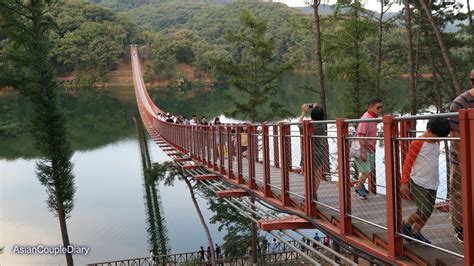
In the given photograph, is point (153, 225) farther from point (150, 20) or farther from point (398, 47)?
point (150, 20)

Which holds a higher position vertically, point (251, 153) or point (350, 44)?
point (350, 44)

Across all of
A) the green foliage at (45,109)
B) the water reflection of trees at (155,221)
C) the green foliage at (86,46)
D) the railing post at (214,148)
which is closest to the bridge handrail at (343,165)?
the railing post at (214,148)

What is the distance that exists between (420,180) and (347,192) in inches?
32.7

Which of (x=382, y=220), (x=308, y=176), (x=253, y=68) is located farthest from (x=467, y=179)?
(x=253, y=68)

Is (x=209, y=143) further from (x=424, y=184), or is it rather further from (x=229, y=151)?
(x=424, y=184)

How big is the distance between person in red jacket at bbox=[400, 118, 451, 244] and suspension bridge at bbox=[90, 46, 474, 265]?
3.0 inches

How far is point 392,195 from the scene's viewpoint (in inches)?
135

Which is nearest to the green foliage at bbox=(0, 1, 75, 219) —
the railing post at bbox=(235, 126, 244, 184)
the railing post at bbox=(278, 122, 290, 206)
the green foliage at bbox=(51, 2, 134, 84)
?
the railing post at bbox=(235, 126, 244, 184)

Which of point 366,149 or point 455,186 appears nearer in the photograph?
point 455,186

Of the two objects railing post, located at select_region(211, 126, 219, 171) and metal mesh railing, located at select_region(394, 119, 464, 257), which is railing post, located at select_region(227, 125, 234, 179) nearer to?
railing post, located at select_region(211, 126, 219, 171)

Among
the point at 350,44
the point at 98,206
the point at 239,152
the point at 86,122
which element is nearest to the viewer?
the point at 239,152

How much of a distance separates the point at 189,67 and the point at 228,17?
44.4 meters

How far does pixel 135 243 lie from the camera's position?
23.6m

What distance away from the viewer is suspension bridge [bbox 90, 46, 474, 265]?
3.18m
